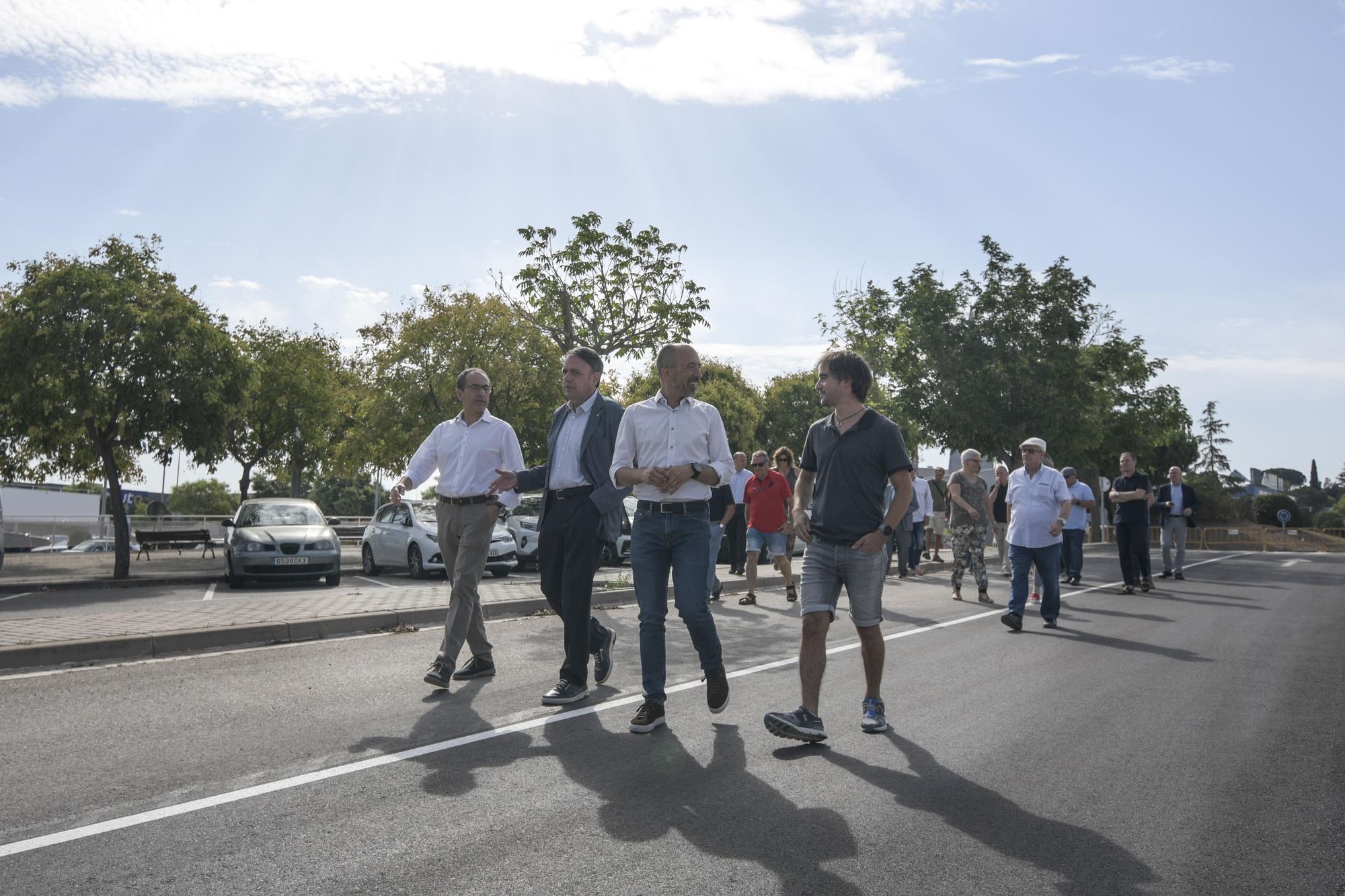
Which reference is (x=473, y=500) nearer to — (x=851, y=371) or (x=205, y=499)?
(x=851, y=371)

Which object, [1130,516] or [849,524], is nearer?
[849,524]

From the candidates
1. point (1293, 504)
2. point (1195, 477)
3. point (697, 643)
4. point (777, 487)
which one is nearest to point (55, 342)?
point (777, 487)

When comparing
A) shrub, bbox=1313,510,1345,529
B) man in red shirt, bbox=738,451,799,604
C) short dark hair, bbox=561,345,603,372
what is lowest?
shrub, bbox=1313,510,1345,529

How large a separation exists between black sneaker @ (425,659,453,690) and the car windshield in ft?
41.0

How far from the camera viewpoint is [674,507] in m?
5.63

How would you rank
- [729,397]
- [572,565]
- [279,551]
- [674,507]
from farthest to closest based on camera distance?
[729,397] < [279,551] < [572,565] < [674,507]

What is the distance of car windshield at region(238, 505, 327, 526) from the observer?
714 inches

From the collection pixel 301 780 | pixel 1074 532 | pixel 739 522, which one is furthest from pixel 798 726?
pixel 1074 532

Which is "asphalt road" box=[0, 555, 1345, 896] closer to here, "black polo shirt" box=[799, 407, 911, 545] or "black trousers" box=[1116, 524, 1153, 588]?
"black polo shirt" box=[799, 407, 911, 545]

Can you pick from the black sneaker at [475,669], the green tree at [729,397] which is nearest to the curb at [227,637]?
the black sneaker at [475,669]

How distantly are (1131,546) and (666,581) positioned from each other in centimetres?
1164

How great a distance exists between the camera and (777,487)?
13430 mm

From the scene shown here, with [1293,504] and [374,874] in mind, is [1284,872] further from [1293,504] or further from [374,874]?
[1293,504]

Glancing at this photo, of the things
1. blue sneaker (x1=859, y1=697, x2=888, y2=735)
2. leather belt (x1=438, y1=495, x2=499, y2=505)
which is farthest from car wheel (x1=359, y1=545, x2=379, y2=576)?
blue sneaker (x1=859, y1=697, x2=888, y2=735)
